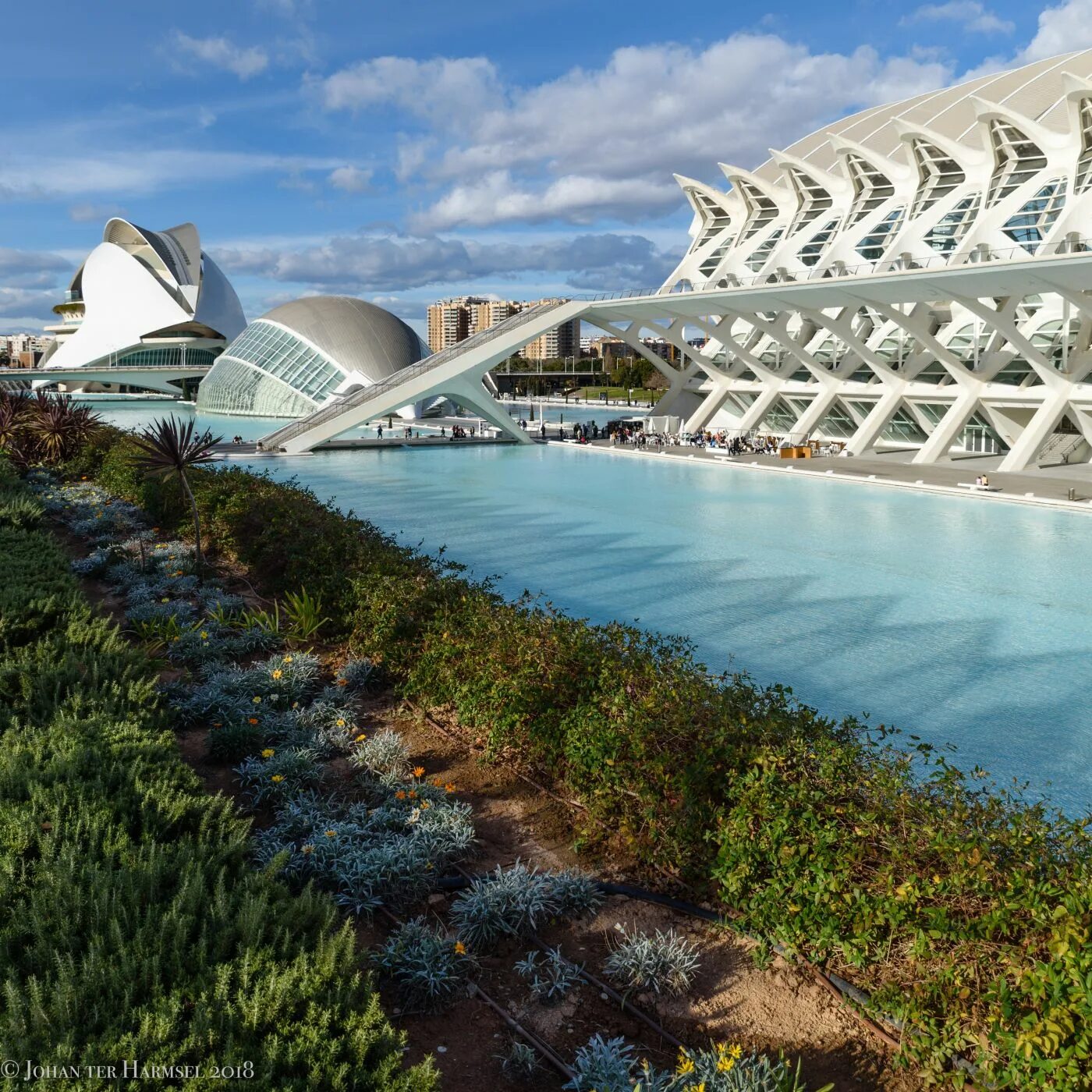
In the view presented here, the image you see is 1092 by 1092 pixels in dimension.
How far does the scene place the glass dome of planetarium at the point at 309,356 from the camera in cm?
4072

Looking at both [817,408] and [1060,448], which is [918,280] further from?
[817,408]

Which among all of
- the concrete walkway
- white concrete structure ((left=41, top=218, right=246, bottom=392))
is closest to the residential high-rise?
white concrete structure ((left=41, top=218, right=246, bottom=392))

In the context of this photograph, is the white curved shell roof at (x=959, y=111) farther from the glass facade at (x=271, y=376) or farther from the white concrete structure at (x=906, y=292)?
the glass facade at (x=271, y=376)

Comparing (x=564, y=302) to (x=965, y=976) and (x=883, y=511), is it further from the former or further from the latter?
(x=965, y=976)

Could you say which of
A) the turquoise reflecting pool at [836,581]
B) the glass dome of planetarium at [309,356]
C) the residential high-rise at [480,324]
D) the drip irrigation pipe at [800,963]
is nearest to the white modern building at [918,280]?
the turquoise reflecting pool at [836,581]

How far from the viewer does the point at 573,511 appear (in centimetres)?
1834

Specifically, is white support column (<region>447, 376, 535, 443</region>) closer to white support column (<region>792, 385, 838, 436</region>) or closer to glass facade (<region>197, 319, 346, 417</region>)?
white support column (<region>792, 385, 838, 436</region>)

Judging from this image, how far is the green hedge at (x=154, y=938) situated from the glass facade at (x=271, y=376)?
37.8 m

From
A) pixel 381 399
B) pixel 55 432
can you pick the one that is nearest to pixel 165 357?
pixel 381 399

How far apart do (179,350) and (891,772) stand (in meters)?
71.6

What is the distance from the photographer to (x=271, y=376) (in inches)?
1656

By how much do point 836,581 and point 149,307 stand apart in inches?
2683

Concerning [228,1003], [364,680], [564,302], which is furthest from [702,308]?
[228,1003]

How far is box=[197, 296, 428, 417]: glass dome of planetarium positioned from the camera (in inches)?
1603
